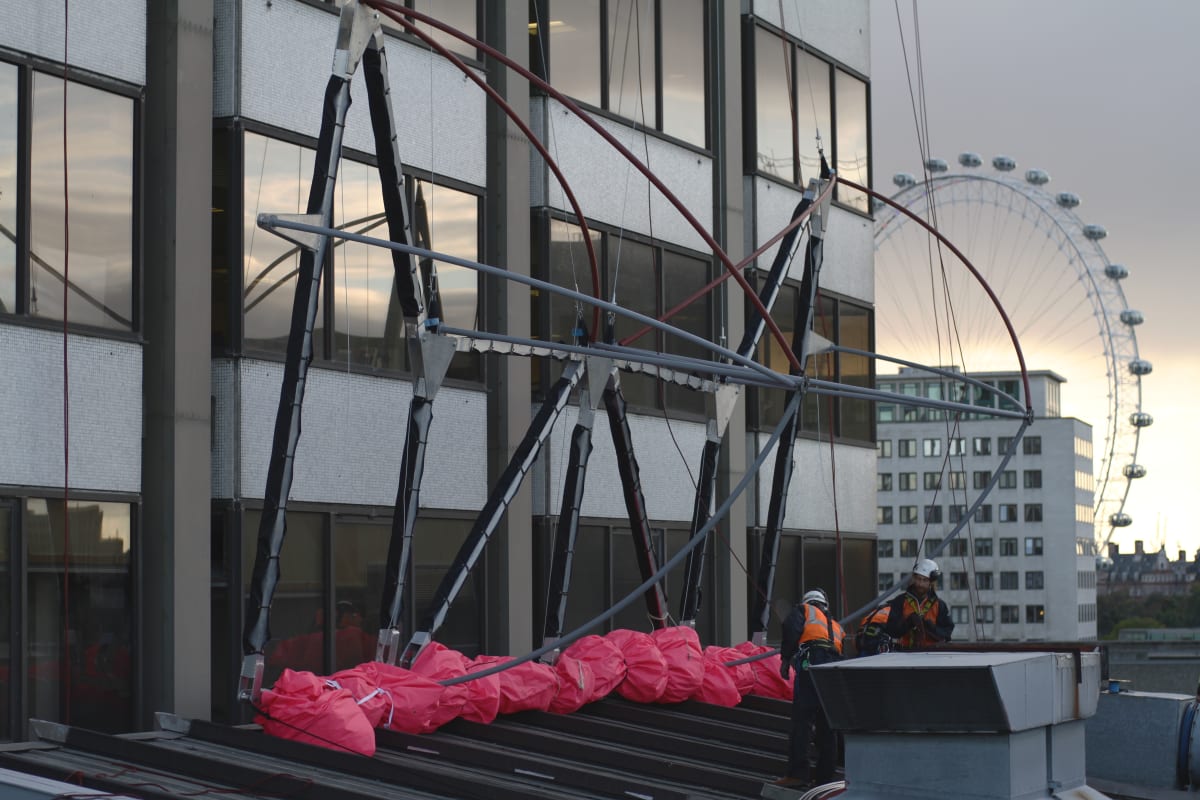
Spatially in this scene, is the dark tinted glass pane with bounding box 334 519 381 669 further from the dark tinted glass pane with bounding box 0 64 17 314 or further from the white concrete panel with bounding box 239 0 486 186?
the dark tinted glass pane with bounding box 0 64 17 314

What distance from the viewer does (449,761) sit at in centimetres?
1399

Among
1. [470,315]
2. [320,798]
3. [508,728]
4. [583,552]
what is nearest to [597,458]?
[583,552]

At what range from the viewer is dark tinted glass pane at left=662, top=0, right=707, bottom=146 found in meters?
23.0

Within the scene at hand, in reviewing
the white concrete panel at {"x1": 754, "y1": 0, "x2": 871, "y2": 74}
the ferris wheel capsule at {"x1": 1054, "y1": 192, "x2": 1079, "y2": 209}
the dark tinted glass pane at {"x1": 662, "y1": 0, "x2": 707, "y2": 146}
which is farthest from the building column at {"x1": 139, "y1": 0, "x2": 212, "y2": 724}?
the ferris wheel capsule at {"x1": 1054, "y1": 192, "x2": 1079, "y2": 209}

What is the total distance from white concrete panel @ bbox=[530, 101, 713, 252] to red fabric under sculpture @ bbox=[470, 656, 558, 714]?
20.9 feet

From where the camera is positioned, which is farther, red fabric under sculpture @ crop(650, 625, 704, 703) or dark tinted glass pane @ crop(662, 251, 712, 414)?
dark tinted glass pane @ crop(662, 251, 712, 414)

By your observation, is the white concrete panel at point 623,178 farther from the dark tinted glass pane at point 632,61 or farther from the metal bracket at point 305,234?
the metal bracket at point 305,234

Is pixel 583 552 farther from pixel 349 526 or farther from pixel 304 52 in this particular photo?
pixel 304 52

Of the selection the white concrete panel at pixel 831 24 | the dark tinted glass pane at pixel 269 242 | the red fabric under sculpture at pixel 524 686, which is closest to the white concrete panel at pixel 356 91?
the dark tinted glass pane at pixel 269 242

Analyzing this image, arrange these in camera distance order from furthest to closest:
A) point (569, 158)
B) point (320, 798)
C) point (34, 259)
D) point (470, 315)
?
point (569, 158) < point (470, 315) < point (34, 259) < point (320, 798)

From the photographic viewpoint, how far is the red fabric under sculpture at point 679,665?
17.8 metres

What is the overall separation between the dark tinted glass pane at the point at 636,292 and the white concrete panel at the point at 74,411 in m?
7.88

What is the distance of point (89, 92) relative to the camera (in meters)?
14.8

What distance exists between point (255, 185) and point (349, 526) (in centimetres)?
353
